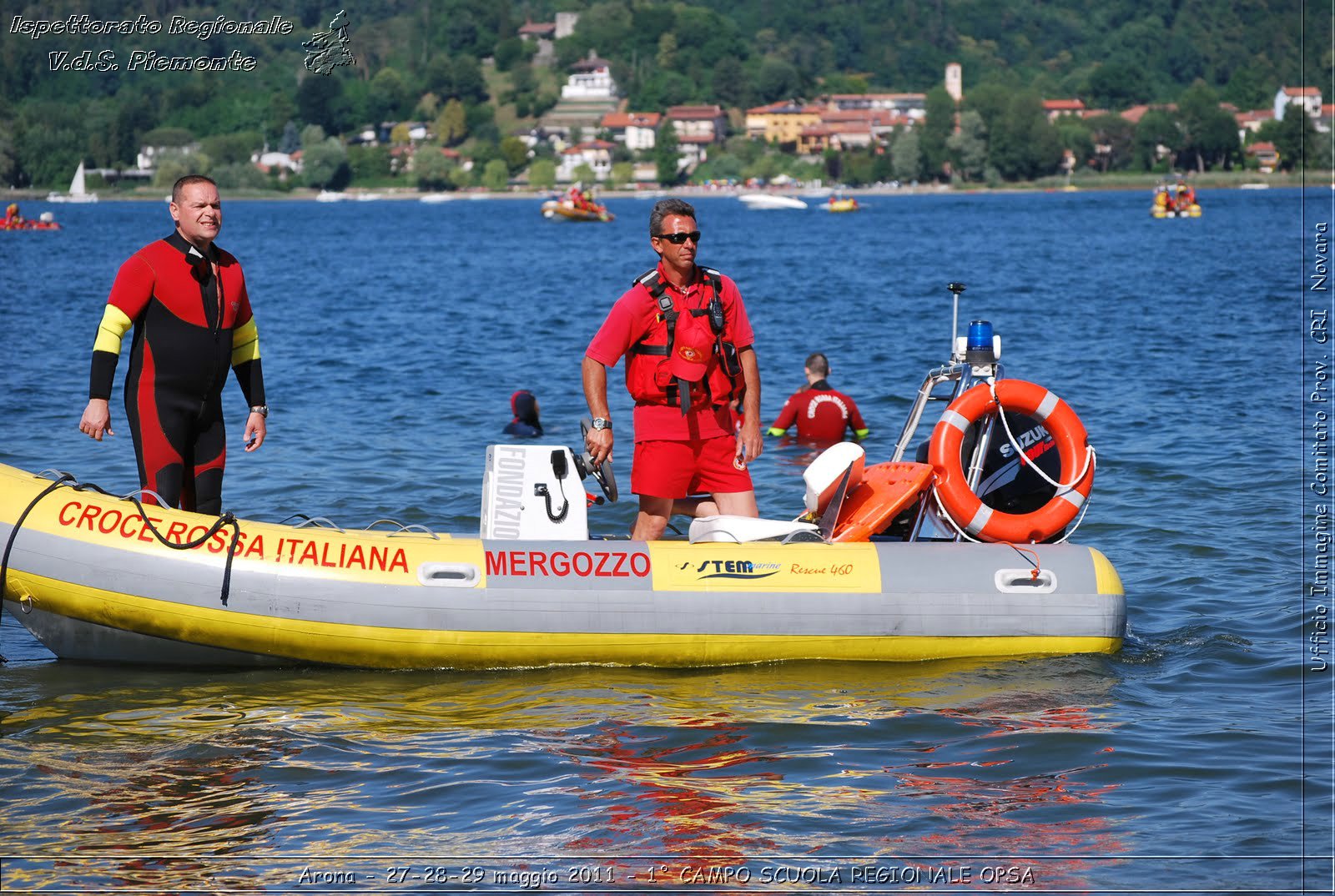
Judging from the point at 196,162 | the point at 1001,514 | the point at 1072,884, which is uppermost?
the point at 196,162

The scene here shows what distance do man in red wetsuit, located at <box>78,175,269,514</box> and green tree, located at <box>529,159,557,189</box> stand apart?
154 meters

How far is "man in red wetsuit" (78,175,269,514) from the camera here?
20.3 ft

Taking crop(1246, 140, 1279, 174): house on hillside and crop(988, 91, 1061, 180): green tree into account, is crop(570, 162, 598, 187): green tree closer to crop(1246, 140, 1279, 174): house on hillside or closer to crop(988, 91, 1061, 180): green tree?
crop(988, 91, 1061, 180): green tree

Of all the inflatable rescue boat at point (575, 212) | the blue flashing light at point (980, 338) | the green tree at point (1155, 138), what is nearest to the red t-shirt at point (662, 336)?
the blue flashing light at point (980, 338)

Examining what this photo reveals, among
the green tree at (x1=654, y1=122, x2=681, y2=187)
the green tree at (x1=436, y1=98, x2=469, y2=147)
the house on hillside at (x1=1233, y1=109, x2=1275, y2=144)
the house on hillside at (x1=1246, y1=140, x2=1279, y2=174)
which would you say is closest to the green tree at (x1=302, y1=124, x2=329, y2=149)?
the green tree at (x1=436, y1=98, x2=469, y2=147)

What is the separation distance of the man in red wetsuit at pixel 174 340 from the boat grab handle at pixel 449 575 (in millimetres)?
1057

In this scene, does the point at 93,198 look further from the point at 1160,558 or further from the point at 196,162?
the point at 1160,558

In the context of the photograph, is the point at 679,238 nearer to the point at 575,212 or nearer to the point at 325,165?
the point at 575,212

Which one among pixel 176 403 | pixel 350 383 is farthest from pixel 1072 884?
pixel 350 383

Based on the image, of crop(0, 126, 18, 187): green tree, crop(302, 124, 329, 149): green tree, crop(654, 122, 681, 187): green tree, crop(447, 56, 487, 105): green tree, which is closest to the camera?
crop(0, 126, 18, 187): green tree

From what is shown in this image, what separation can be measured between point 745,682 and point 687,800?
4.26 feet

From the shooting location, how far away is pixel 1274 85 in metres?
162

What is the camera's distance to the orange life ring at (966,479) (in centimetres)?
695

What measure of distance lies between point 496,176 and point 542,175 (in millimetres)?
5101
